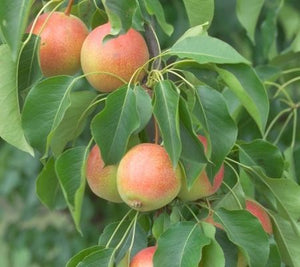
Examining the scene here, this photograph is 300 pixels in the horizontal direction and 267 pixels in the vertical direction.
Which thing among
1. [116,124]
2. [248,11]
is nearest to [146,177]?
[116,124]

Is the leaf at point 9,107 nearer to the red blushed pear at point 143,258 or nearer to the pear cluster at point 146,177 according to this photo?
the pear cluster at point 146,177

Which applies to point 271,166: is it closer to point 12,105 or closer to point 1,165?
point 12,105

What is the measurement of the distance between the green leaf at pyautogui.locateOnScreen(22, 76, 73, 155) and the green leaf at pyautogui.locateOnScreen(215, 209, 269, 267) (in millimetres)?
328

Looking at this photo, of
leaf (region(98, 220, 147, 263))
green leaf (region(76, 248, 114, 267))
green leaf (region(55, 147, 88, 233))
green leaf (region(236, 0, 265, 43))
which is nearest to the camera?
green leaf (region(55, 147, 88, 233))

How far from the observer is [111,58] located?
1.46 meters

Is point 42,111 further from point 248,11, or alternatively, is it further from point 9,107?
point 248,11

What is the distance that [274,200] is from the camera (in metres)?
1.61

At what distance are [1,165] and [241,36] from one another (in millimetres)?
979

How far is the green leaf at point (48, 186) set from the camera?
1538 mm

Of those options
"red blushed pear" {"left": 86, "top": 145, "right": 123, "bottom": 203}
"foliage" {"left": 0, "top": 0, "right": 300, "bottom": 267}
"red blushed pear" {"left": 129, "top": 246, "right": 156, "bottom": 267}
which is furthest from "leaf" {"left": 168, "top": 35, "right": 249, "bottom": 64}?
"red blushed pear" {"left": 129, "top": 246, "right": 156, "bottom": 267}

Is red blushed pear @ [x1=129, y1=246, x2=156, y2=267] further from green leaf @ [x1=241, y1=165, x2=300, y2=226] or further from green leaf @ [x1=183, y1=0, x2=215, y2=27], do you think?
green leaf @ [x1=183, y1=0, x2=215, y2=27]

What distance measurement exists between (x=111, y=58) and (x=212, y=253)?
14.5 inches

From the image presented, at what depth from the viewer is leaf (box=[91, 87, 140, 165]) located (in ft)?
4.59

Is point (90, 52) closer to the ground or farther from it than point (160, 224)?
farther from it
